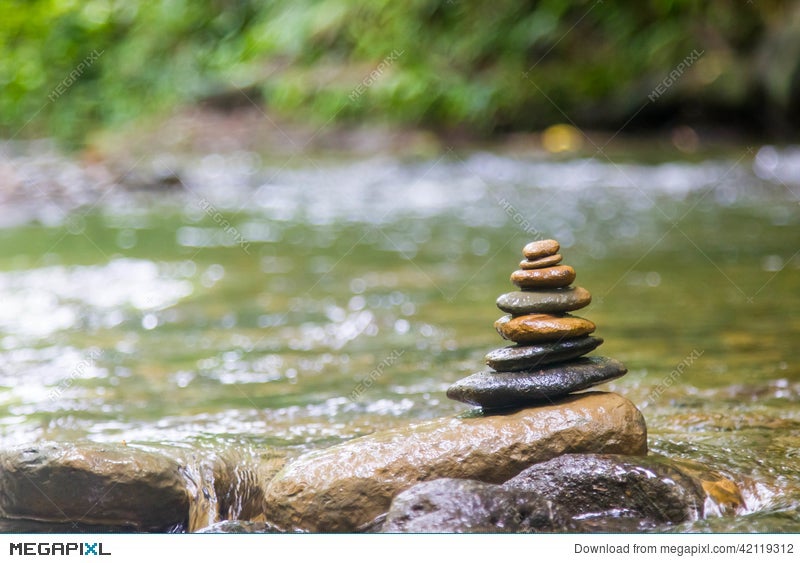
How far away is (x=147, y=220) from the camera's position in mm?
12156

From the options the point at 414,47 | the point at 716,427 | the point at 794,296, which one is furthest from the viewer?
the point at 414,47

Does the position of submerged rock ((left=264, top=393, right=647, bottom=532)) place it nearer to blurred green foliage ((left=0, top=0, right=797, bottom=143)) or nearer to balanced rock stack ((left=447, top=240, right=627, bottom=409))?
balanced rock stack ((left=447, top=240, right=627, bottom=409))

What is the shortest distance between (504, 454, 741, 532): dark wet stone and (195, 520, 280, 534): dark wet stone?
0.82 meters

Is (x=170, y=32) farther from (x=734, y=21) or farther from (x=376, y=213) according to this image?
(x=376, y=213)

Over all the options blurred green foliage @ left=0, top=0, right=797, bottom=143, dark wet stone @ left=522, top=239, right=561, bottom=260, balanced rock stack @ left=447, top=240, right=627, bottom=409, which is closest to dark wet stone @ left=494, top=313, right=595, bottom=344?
balanced rock stack @ left=447, top=240, right=627, bottom=409

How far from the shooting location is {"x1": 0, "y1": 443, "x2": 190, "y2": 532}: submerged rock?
3223mm

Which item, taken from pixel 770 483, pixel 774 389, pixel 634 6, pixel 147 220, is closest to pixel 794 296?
pixel 774 389

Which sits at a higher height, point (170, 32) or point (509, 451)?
point (170, 32)

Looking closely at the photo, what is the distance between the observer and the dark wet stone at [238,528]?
3.13 m

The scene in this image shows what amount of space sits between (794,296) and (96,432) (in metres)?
4.70

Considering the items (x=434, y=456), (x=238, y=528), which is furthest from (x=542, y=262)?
(x=238, y=528)
